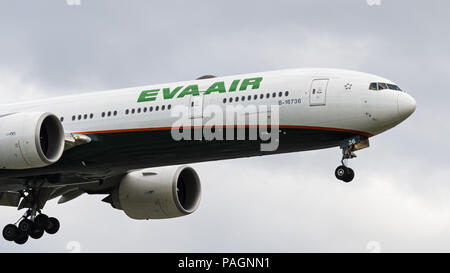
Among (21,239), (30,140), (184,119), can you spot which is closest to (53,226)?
(21,239)

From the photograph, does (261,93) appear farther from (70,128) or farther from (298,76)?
(70,128)

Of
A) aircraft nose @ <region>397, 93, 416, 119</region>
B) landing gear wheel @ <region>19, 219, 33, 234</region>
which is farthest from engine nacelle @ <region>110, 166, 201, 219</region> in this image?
aircraft nose @ <region>397, 93, 416, 119</region>

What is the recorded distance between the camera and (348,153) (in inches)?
2042

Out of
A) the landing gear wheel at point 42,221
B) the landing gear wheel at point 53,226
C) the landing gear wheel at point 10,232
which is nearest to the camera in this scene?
the landing gear wheel at point 10,232

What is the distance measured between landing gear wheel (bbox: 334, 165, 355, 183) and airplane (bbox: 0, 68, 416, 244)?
0.13 feet

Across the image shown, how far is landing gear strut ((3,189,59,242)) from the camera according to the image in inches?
2280

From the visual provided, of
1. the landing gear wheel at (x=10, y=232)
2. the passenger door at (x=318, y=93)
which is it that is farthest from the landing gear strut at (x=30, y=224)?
the passenger door at (x=318, y=93)

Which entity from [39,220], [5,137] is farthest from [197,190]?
[5,137]

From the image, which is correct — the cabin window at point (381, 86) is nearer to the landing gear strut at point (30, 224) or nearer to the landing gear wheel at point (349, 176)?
the landing gear wheel at point (349, 176)

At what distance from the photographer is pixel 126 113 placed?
53.9m

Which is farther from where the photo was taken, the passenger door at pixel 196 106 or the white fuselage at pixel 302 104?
the passenger door at pixel 196 106

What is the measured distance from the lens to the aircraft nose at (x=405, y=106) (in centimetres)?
5081

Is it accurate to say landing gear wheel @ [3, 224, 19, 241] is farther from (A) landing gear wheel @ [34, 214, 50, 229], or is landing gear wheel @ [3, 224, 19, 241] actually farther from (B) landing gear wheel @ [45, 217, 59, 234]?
(B) landing gear wheel @ [45, 217, 59, 234]

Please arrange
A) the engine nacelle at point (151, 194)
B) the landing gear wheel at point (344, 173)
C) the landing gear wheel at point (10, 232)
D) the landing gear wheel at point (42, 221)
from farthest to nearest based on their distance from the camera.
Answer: the engine nacelle at point (151, 194) < the landing gear wheel at point (42, 221) < the landing gear wheel at point (10, 232) < the landing gear wheel at point (344, 173)
